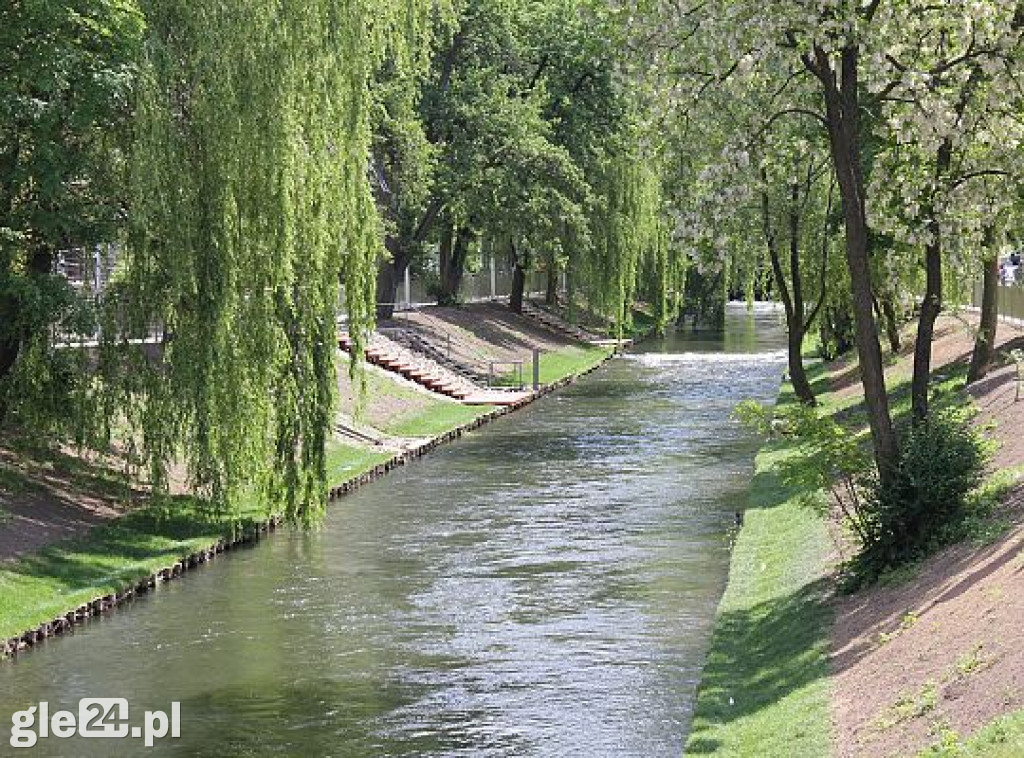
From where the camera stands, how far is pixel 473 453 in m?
45.8

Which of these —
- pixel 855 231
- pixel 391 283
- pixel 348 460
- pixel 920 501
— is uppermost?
pixel 855 231

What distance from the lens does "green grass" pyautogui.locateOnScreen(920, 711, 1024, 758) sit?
1252cm

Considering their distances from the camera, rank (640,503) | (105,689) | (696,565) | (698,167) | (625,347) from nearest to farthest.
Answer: (105,689)
(698,167)
(696,565)
(640,503)
(625,347)

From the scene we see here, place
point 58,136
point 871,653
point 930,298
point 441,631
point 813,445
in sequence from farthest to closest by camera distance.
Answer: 1. point 58,136
2. point 930,298
3. point 441,631
4. point 813,445
5. point 871,653

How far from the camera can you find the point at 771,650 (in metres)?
20.6

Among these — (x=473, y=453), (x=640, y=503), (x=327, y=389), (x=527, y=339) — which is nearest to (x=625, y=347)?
(x=527, y=339)

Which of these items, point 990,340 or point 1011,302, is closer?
point 990,340

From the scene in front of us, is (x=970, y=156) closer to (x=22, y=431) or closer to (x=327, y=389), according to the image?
(x=327, y=389)

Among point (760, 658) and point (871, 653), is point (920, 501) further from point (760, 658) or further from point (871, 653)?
point (871, 653)

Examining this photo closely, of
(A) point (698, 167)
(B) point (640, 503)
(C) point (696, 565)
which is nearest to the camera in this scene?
(A) point (698, 167)

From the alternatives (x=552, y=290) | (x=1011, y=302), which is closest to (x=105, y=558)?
(x=1011, y=302)

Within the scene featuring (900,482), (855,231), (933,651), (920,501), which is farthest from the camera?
(855,231)

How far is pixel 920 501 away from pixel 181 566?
12170mm

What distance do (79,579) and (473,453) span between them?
20.7 metres
